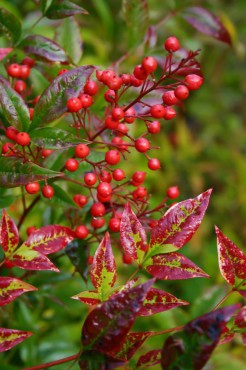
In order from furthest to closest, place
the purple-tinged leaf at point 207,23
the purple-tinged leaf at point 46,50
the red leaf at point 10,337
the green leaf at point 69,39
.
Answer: the purple-tinged leaf at point 207,23, the green leaf at point 69,39, the purple-tinged leaf at point 46,50, the red leaf at point 10,337

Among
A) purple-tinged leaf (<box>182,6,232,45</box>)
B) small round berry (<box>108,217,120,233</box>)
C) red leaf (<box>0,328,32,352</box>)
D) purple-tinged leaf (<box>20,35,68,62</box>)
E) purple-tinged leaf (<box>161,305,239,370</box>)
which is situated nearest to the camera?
purple-tinged leaf (<box>161,305,239,370</box>)

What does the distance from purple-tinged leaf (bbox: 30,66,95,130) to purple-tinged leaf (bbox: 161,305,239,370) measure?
1.34 feet

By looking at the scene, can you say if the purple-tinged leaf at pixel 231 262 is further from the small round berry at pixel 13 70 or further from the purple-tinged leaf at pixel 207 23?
the purple-tinged leaf at pixel 207 23

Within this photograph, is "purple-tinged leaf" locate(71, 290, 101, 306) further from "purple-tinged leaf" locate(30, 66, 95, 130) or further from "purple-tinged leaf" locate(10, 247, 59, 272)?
"purple-tinged leaf" locate(30, 66, 95, 130)

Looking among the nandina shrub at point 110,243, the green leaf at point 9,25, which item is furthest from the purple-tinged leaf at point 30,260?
the green leaf at point 9,25

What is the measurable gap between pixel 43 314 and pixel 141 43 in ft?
2.77

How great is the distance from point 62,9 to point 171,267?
1.98 ft

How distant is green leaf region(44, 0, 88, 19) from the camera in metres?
1.11

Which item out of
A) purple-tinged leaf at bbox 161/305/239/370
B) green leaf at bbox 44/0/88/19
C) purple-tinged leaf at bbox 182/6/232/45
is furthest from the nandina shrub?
purple-tinged leaf at bbox 182/6/232/45

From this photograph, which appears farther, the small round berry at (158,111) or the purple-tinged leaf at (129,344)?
the small round berry at (158,111)

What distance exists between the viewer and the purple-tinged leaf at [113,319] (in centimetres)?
70

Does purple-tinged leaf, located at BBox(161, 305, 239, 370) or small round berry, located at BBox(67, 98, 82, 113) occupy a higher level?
small round berry, located at BBox(67, 98, 82, 113)

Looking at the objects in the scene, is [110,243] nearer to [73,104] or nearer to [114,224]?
[114,224]

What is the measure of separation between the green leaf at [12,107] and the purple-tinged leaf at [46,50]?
0.22 m
